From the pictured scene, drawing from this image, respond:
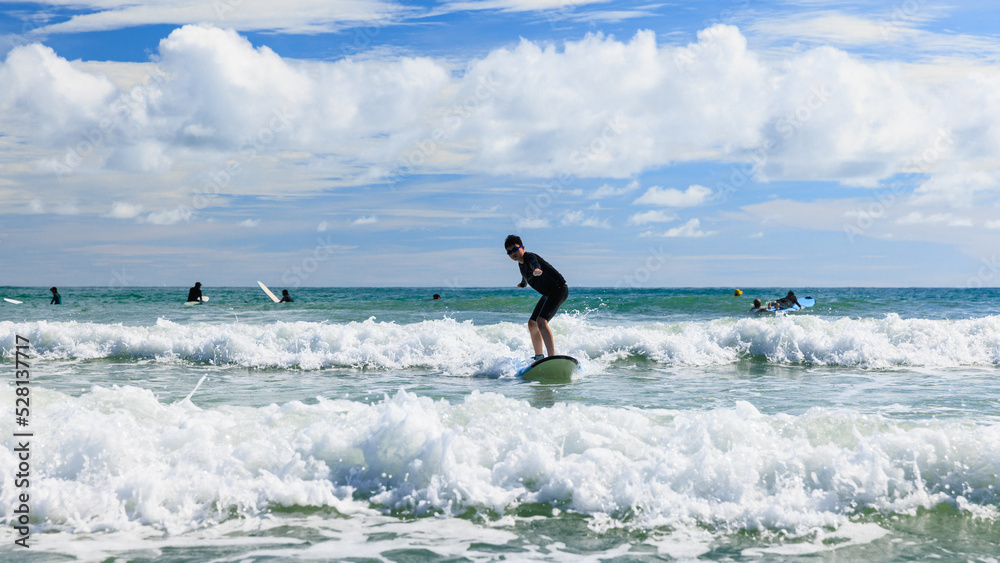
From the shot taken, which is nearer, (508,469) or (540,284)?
(508,469)

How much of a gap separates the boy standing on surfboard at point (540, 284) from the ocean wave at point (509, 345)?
65.8 inches

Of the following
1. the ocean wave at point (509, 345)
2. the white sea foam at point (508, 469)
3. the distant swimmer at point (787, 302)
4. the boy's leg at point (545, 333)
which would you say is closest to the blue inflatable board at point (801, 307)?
the distant swimmer at point (787, 302)

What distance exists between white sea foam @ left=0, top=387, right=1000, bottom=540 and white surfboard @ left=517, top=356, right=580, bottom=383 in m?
5.02

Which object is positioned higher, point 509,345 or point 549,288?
point 549,288

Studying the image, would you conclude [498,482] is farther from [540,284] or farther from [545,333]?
[545,333]

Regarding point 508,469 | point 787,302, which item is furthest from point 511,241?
point 787,302

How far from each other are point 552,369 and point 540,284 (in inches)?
61.2

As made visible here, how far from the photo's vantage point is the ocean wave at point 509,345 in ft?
49.1

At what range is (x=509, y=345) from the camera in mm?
16578

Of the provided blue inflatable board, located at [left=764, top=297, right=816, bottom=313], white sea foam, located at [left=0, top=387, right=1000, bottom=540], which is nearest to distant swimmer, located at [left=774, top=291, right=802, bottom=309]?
blue inflatable board, located at [left=764, top=297, right=816, bottom=313]

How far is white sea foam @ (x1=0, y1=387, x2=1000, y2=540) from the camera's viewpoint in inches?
214

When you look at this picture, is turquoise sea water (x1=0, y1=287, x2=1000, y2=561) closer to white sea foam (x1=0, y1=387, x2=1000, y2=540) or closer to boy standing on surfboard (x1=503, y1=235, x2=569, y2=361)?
white sea foam (x1=0, y1=387, x2=1000, y2=540)

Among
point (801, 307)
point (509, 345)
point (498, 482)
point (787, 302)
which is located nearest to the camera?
point (498, 482)

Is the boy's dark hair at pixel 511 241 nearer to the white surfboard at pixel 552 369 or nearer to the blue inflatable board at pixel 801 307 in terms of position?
the white surfboard at pixel 552 369
